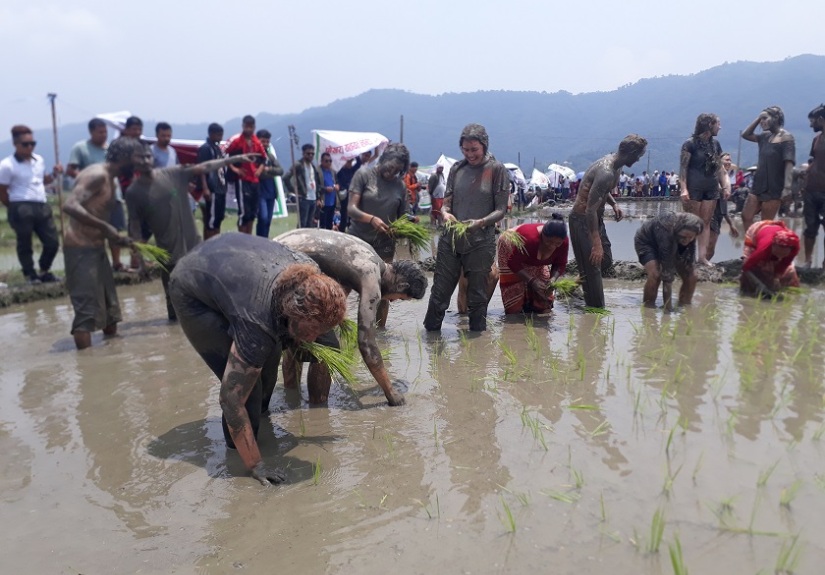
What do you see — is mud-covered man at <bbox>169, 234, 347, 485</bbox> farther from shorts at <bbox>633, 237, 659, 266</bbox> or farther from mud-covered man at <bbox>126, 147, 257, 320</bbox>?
shorts at <bbox>633, 237, 659, 266</bbox>

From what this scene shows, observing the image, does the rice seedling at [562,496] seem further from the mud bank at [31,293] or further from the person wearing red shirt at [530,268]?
the mud bank at [31,293]

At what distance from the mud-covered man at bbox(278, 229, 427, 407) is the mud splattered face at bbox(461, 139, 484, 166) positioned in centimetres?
192

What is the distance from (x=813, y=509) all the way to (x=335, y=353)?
243 cm

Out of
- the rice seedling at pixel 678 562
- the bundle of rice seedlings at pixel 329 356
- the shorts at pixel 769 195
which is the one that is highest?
the shorts at pixel 769 195

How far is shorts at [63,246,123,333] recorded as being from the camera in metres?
5.89

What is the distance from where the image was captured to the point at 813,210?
333 inches

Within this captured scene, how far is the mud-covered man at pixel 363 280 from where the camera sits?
4.14m

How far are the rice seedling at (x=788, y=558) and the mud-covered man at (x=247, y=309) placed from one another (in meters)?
1.98

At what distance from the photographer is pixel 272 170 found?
883 cm

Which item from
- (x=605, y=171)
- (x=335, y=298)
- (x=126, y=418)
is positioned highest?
(x=605, y=171)

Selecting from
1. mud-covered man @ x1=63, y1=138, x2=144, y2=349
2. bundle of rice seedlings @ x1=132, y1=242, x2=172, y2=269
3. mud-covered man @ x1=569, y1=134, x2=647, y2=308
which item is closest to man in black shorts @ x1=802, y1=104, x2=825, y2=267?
mud-covered man @ x1=569, y1=134, x2=647, y2=308

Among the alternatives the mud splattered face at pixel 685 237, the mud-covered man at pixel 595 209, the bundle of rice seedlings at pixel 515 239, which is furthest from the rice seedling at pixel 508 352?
the mud splattered face at pixel 685 237

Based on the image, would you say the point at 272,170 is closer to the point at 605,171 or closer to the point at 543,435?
the point at 605,171

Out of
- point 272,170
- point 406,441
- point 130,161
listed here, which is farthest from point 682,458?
point 272,170
